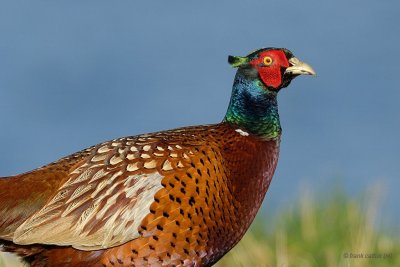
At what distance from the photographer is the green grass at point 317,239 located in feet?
32.3

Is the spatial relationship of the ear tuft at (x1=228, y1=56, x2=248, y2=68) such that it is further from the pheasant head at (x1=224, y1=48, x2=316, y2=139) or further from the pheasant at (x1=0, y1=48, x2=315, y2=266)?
the pheasant at (x1=0, y1=48, x2=315, y2=266)

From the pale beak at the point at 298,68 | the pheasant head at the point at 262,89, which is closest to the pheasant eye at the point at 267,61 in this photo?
the pheasant head at the point at 262,89

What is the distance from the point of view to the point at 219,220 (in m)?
8.73

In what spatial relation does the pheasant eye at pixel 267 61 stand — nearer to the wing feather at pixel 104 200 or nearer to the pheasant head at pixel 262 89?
the pheasant head at pixel 262 89

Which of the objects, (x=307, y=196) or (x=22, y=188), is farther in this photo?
(x=307, y=196)

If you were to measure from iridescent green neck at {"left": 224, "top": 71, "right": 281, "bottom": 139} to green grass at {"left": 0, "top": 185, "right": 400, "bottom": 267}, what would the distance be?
0.91 m

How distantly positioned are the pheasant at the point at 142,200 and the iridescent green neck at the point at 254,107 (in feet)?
0.13

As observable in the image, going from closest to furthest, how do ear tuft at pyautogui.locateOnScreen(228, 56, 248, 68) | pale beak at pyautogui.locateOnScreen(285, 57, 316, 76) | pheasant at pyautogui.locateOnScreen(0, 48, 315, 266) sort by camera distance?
pheasant at pyautogui.locateOnScreen(0, 48, 315, 266) < pale beak at pyautogui.locateOnScreen(285, 57, 316, 76) < ear tuft at pyautogui.locateOnScreen(228, 56, 248, 68)

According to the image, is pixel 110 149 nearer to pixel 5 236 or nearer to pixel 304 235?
pixel 5 236

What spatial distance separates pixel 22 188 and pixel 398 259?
288 centimetres

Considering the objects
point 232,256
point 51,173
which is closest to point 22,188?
point 51,173

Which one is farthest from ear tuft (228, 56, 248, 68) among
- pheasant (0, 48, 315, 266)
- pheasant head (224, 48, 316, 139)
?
pheasant (0, 48, 315, 266)

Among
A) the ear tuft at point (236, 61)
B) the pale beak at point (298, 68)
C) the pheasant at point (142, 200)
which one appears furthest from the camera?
the ear tuft at point (236, 61)

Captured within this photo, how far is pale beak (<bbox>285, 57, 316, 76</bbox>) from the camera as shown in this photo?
9.16m
